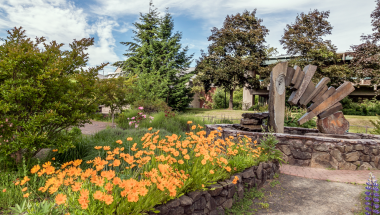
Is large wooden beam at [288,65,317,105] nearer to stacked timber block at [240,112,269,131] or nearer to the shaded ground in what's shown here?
stacked timber block at [240,112,269,131]

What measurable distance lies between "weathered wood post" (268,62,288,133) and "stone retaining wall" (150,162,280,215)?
2.62 m

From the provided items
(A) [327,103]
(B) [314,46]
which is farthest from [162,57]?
(A) [327,103]

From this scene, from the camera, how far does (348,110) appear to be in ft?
68.8

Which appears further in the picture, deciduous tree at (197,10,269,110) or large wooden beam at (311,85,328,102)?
deciduous tree at (197,10,269,110)

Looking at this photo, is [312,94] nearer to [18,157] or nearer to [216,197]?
[216,197]

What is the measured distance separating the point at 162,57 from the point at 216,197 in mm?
22835

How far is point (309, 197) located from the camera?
162 inches

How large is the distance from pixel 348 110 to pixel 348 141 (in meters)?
18.2

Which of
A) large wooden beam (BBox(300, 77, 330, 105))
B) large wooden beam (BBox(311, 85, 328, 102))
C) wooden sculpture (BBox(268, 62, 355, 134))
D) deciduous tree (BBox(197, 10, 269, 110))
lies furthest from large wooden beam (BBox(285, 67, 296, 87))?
deciduous tree (BBox(197, 10, 269, 110))

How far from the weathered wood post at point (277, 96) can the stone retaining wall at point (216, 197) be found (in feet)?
8.59

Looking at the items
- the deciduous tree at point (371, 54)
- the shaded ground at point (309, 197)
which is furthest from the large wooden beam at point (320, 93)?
the deciduous tree at point (371, 54)

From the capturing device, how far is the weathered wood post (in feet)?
22.9

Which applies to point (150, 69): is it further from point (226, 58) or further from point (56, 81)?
point (56, 81)

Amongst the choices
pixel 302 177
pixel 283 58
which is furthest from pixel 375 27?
pixel 302 177
